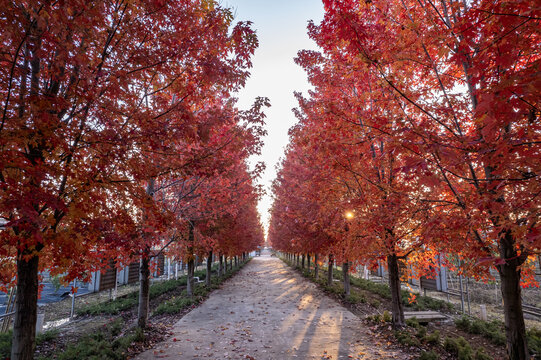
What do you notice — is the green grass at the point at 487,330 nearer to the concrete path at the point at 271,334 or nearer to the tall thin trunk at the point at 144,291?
the concrete path at the point at 271,334

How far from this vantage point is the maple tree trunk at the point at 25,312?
3.43 meters

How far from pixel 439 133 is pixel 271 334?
662 cm

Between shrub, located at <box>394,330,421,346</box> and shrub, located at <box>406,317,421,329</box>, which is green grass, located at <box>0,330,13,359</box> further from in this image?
shrub, located at <box>406,317,421,329</box>

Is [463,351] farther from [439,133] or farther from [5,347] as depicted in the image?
[5,347]

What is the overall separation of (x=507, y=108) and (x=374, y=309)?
1086cm

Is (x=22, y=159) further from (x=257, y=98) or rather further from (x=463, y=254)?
(x=463, y=254)

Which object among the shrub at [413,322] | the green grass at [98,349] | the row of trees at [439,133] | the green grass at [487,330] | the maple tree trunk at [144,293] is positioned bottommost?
the green grass at [487,330]

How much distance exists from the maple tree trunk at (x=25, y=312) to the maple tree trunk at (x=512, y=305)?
21.1 ft

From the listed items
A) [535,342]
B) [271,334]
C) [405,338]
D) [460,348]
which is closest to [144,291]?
[271,334]

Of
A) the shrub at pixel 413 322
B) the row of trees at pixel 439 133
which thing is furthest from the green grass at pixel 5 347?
the shrub at pixel 413 322

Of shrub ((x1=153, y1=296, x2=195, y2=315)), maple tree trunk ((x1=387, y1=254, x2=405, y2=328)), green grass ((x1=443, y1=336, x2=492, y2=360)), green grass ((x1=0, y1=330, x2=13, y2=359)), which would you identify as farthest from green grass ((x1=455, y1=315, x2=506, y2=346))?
green grass ((x1=0, y1=330, x2=13, y2=359))

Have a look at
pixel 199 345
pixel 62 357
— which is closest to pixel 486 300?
pixel 199 345

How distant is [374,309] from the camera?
10.9 meters

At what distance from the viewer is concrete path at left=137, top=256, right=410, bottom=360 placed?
6111 mm
